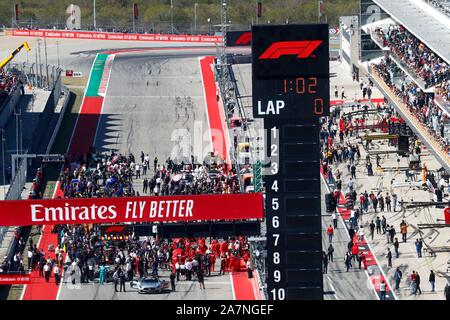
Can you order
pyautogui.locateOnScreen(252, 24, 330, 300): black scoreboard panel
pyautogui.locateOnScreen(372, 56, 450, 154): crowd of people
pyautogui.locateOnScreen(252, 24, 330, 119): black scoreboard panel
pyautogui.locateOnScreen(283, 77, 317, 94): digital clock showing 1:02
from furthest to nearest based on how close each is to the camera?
pyautogui.locateOnScreen(372, 56, 450, 154): crowd of people
pyautogui.locateOnScreen(283, 77, 317, 94): digital clock showing 1:02
pyautogui.locateOnScreen(252, 24, 330, 300): black scoreboard panel
pyautogui.locateOnScreen(252, 24, 330, 119): black scoreboard panel

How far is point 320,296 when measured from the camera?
2880 cm

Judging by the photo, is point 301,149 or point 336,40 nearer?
point 301,149

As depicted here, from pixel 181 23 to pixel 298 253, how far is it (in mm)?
91047

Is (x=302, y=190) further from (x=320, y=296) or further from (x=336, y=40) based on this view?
(x=336, y=40)

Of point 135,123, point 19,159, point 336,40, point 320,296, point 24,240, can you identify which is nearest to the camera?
point 320,296

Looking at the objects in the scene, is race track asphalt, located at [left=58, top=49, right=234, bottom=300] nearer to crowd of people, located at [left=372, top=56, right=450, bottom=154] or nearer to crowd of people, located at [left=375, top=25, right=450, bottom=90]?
crowd of people, located at [left=372, top=56, right=450, bottom=154]

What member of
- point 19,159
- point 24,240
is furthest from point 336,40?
point 24,240

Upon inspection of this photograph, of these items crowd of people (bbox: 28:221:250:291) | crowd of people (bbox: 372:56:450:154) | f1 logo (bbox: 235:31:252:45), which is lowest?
crowd of people (bbox: 28:221:250:291)

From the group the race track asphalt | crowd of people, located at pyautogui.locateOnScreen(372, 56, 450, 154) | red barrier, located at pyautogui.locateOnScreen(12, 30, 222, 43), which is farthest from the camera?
red barrier, located at pyautogui.locateOnScreen(12, 30, 222, 43)

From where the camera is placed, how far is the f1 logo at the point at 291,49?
2817cm

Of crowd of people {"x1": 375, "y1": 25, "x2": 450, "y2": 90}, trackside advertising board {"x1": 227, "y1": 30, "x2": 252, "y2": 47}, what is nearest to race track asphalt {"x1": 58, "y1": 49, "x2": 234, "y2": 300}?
trackside advertising board {"x1": 227, "y1": 30, "x2": 252, "y2": 47}

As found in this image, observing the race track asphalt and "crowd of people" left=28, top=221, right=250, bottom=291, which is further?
the race track asphalt

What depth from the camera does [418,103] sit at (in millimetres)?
65938

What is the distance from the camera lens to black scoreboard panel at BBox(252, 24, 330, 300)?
92.7 feet
